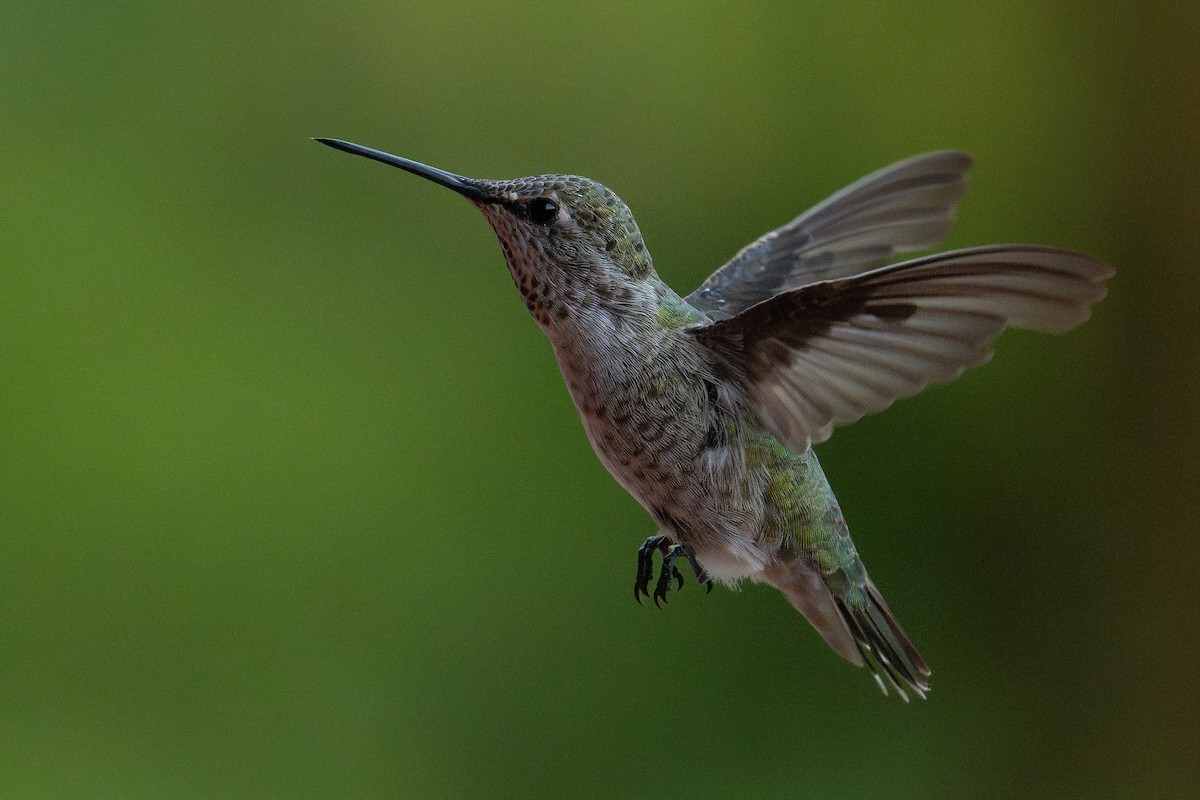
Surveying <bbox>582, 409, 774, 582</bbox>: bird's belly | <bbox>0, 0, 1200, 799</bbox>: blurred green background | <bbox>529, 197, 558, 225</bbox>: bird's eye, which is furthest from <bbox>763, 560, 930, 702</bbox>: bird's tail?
<bbox>0, 0, 1200, 799</bbox>: blurred green background

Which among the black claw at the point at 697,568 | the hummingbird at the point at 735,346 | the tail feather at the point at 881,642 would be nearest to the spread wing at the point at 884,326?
the hummingbird at the point at 735,346

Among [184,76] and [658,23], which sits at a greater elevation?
[184,76]

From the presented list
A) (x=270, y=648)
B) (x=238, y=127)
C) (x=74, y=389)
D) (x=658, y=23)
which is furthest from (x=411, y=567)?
(x=658, y=23)

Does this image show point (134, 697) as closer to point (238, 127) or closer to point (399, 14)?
point (238, 127)

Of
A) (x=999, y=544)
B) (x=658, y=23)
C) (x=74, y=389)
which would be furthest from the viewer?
(x=999, y=544)

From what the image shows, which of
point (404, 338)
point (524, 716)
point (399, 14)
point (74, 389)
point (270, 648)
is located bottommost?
point (524, 716)

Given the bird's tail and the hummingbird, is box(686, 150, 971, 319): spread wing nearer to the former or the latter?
the hummingbird
